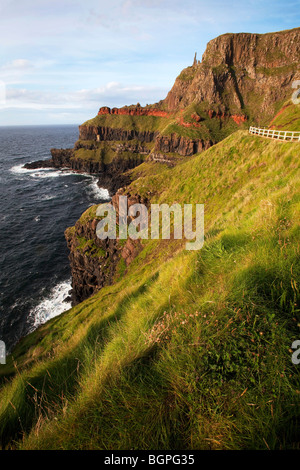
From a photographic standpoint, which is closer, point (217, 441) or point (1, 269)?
point (217, 441)

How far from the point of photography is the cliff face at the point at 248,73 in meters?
93.6

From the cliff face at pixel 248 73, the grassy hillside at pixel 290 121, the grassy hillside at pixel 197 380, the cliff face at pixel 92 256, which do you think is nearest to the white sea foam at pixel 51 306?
the cliff face at pixel 92 256

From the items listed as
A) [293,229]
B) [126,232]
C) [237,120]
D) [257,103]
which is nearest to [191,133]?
[237,120]

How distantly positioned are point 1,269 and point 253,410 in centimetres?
4928

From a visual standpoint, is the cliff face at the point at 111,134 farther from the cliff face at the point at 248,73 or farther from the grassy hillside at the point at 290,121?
the grassy hillside at the point at 290,121

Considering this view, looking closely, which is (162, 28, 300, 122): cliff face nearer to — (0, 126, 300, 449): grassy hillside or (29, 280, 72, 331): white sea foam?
(29, 280, 72, 331): white sea foam

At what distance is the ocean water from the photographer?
31594 millimetres

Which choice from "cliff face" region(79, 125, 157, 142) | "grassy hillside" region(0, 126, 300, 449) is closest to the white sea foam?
"grassy hillside" region(0, 126, 300, 449)

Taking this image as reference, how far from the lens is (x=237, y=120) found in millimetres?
95125

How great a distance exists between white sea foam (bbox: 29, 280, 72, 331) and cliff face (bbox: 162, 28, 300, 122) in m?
105

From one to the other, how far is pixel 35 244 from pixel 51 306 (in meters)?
22.0

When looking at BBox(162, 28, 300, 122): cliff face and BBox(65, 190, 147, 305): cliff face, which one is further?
BBox(162, 28, 300, 122): cliff face

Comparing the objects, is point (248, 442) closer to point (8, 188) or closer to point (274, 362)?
point (274, 362)

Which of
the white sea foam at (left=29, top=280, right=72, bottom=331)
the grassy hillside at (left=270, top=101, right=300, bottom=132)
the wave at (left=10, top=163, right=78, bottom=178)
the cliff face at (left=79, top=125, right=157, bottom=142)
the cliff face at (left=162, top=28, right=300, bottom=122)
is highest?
the cliff face at (left=162, top=28, right=300, bottom=122)
